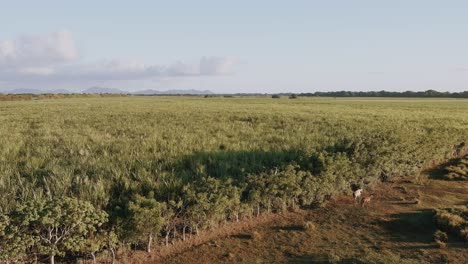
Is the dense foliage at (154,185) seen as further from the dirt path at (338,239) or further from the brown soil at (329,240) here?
the dirt path at (338,239)

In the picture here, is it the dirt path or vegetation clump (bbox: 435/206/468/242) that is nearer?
the dirt path

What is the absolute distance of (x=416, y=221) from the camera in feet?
32.9

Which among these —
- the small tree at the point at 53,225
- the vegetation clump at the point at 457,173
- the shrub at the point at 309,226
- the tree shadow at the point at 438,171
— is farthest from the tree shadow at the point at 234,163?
the vegetation clump at the point at 457,173

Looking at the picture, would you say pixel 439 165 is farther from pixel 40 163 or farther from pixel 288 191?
pixel 40 163

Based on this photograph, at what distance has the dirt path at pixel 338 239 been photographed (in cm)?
780

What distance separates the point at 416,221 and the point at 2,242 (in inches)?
368

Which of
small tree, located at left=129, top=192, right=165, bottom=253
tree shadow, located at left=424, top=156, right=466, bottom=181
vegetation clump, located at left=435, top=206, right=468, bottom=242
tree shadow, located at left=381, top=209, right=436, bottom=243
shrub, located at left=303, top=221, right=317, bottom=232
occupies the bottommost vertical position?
tree shadow, located at left=424, top=156, right=466, bottom=181

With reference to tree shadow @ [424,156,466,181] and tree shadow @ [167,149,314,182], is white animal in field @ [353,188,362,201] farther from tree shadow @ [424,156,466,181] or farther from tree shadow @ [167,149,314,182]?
tree shadow @ [424,156,466,181]

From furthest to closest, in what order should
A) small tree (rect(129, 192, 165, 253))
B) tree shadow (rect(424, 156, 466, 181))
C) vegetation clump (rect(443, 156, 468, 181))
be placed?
tree shadow (rect(424, 156, 466, 181)) → vegetation clump (rect(443, 156, 468, 181)) → small tree (rect(129, 192, 165, 253))

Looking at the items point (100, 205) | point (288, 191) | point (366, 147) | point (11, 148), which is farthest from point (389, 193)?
point (11, 148)

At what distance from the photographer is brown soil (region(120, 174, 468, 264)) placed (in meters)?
7.76

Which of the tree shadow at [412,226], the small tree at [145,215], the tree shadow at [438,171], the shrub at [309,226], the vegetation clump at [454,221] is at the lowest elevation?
the tree shadow at [438,171]

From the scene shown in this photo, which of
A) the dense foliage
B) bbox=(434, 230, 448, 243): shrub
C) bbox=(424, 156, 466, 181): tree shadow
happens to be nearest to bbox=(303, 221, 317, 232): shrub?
the dense foliage

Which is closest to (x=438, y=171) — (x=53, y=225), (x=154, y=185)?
(x=154, y=185)
